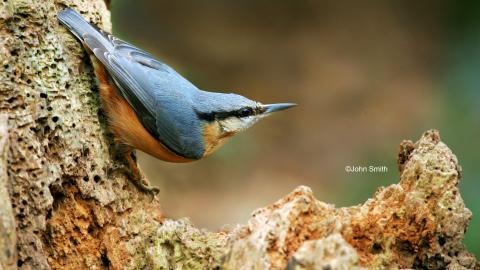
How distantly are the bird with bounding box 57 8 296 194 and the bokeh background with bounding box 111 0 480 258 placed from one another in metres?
2.68

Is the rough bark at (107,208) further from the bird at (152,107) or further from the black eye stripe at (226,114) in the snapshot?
the black eye stripe at (226,114)

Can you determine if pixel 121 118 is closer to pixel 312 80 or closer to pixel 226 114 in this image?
pixel 226 114

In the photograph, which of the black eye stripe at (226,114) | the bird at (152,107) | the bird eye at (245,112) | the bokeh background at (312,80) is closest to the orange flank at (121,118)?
the bird at (152,107)

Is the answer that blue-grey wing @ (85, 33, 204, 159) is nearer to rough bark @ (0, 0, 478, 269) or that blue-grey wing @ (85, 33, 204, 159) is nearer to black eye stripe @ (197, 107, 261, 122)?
black eye stripe @ (197, 107, 261, 122)

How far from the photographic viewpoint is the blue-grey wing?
171 inches

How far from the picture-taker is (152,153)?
4539 millimetres

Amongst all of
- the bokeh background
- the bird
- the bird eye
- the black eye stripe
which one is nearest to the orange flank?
the bird

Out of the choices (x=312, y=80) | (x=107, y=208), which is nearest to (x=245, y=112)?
(x=107, y=208)

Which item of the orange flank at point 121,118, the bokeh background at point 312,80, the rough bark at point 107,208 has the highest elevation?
the bokeh background at point 312,80

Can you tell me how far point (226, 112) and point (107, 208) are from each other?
121 cm

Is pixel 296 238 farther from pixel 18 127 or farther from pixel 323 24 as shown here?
pixel 323 24

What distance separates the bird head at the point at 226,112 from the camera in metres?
4.61

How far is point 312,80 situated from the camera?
9031mm

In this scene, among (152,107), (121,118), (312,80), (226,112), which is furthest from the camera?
(312,80)
